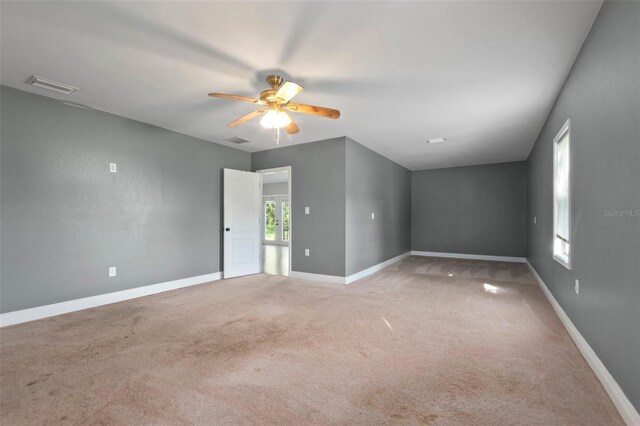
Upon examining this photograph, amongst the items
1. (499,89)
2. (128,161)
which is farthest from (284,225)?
(499,89)

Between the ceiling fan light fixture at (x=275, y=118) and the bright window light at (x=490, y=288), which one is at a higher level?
the ceiling fan light fixture at (x=275, y=118)

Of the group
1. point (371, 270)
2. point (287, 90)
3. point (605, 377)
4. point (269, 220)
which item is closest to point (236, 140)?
point (287, 90)

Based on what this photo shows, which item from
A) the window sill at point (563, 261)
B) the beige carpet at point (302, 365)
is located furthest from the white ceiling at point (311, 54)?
the beige carpet at point (302, 365)

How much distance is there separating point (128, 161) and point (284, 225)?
7.59 meters

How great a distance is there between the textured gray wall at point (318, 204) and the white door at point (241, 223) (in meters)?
0.85

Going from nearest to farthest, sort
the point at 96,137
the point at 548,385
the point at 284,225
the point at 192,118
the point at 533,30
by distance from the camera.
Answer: the point at 548,385, the point at 533,30, the point at 96,137, the point at 192,118, the point at 284,225

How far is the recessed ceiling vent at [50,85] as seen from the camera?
9.63 feet

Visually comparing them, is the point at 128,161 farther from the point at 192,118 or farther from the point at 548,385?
the point at 548,385

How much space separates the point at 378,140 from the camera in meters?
5.28

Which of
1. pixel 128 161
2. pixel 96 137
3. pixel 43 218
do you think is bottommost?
pixel 43 218

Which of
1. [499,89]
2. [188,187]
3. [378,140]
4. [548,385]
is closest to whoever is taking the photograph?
[548,385]

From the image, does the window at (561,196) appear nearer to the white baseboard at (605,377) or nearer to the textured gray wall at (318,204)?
the white baseboard at (605,377)

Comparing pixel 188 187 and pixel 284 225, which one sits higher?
pixel 188 187

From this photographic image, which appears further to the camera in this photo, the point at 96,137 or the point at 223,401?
the point at 96,137
